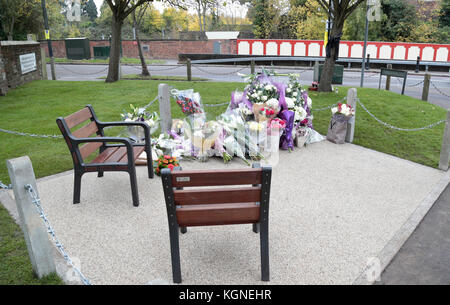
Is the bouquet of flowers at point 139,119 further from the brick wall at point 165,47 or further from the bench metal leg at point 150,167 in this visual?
the brick wall at point 165,47

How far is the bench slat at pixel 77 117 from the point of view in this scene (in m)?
5.24

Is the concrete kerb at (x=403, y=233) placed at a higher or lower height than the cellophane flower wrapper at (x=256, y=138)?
lower

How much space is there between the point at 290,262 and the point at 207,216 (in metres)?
1.00

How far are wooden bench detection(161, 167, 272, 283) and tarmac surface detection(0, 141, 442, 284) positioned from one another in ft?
1.27

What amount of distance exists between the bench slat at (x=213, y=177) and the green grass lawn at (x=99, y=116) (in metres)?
1.44

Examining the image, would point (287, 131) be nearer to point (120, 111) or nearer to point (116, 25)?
point (120, 111)

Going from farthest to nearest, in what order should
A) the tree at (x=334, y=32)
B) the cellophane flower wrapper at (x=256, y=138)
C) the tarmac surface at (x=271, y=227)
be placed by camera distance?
the tree at (x=334, y=32) → the cellophane flower wrapper at (x=256, y=138) → the tarmac surface at (x=271, y=227)

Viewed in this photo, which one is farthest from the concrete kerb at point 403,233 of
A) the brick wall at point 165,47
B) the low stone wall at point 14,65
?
the brick wall at point 165,47

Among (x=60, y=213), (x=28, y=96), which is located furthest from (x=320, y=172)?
(x=28, y=96)

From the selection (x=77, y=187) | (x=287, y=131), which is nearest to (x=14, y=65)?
(x=287, y=131)

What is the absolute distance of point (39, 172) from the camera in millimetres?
6516

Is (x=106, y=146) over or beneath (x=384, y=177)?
over

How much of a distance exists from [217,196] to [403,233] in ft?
7.73
